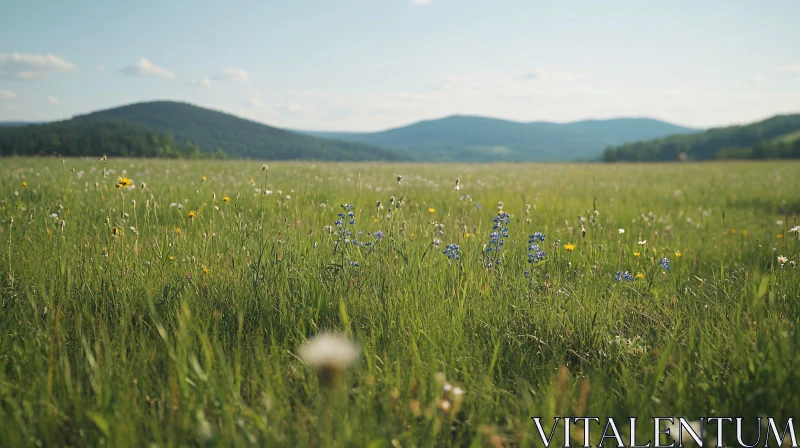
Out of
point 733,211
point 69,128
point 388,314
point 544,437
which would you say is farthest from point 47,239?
point 69,128

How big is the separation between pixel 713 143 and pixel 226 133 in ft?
377

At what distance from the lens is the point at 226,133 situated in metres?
120

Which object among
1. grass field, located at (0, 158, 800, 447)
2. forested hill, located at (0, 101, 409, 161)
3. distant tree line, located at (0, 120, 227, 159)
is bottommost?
grass field, located at (0, 158, 800, 447)

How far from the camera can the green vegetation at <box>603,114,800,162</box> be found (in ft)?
312

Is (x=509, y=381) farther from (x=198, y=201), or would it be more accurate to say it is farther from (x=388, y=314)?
(x=198, y=201)

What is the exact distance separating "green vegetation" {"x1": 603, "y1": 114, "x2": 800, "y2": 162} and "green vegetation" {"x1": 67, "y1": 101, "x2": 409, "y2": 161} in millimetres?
63579

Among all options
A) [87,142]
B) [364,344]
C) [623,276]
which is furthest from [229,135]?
[364,344]

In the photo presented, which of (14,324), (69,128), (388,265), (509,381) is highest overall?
(69,128)

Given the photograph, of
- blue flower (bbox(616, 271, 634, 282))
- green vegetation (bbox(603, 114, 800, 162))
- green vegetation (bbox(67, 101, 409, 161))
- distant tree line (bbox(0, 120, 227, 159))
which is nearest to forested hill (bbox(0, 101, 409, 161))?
green vegetation (bbox(67, 101, 409, 161))

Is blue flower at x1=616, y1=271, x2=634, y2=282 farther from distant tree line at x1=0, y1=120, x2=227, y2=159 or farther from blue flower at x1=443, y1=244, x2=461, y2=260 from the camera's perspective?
distant tree line at x1=0, y1=120, x2=227, y2=159

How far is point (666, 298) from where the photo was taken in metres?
3.10

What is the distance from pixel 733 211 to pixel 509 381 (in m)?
8.84

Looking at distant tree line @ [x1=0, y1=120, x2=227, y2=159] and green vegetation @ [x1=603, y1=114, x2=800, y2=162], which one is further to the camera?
green vegetation @ [x1=603, y1=114, x2=800, y2=162]

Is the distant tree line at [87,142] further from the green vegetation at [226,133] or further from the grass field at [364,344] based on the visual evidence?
the green vegetation at [226,133]
